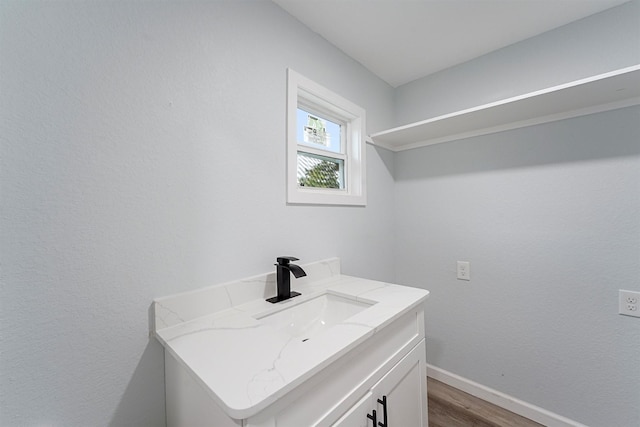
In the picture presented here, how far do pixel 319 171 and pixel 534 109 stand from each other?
50.3 inches

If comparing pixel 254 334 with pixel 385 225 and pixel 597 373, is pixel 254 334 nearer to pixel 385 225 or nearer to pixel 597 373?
pixel 385 225

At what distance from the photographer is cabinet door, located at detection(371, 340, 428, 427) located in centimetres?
92

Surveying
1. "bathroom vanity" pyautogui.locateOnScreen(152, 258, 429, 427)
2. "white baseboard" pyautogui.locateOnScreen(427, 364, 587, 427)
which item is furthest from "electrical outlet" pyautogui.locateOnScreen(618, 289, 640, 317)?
"bathroom vanity" pyautogui.locateOnScreen(152, 258, 429, 427)

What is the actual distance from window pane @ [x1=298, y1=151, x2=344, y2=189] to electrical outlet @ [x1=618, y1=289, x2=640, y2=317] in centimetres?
162

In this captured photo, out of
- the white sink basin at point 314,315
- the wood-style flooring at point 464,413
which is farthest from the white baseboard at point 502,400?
the white sink basin at point 314,315

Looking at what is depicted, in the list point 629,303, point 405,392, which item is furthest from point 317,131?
point 629,303

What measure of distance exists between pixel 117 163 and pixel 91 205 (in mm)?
152

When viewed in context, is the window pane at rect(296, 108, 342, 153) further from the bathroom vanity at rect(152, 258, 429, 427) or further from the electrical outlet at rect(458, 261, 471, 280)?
the electrical outlet at rect(458, 261, 471, 280)

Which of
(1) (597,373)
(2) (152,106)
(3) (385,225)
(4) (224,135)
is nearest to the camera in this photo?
(2) (152,106)

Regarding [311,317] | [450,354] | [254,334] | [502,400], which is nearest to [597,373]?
[502,400]

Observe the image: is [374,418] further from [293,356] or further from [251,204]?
[251,204]

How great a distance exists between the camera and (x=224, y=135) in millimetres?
1068

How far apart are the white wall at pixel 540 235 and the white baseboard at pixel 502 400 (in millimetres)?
36

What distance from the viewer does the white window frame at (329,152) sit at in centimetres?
132
